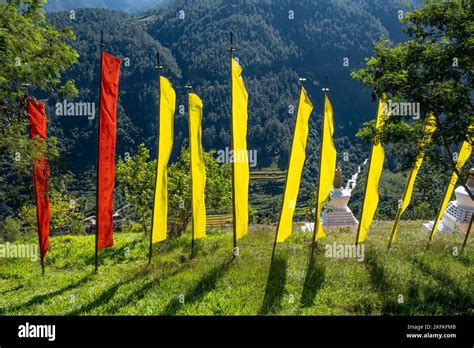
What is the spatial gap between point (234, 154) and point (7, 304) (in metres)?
8.27

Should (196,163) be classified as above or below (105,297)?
above

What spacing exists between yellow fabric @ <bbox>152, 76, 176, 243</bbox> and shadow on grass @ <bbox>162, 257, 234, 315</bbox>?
2.54 m

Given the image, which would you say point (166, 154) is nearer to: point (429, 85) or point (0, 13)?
point (0, 13)

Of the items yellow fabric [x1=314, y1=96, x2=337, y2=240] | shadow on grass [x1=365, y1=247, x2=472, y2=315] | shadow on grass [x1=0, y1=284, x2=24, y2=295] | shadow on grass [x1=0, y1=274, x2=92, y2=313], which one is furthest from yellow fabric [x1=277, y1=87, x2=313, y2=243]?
shadow on grass [x1=0, y1=284, x2=24, y2=295]

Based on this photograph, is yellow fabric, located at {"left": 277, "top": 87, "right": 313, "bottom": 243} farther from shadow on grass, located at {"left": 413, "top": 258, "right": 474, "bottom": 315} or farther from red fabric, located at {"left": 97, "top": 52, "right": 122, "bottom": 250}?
red fabric, located at {"left": 97, "top": 52, "right": 122, "bottom": 250}

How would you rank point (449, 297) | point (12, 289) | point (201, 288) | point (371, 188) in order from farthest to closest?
point (371, 188) < point (12, 289) < point (201, 288) < point (449, 297)

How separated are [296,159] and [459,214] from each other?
1443 cm

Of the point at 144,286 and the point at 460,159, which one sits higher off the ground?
the point at 460,159

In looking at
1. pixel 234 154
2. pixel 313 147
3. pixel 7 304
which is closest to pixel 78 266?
pixel 7 304

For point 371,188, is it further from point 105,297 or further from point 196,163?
point 105,297

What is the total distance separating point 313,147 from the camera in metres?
180

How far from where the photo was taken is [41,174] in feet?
50.9

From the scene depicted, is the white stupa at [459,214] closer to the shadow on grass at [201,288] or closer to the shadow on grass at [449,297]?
the shadow on grass at [449,297]

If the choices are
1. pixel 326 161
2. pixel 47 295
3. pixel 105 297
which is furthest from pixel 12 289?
pixel 326 161
